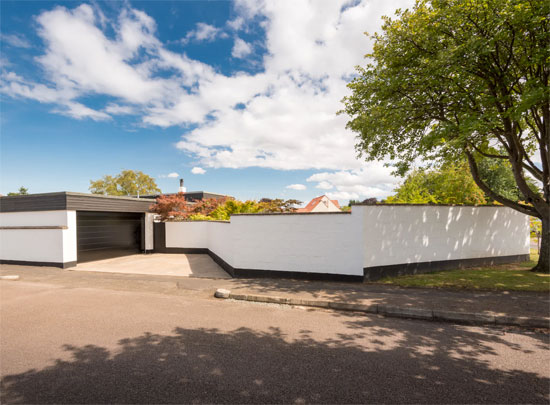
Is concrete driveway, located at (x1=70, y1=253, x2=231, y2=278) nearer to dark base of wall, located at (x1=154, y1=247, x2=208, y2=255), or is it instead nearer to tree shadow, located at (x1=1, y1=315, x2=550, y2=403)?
dark base of wall, located at (x1=154, y1=247, x2=208, y2=255)

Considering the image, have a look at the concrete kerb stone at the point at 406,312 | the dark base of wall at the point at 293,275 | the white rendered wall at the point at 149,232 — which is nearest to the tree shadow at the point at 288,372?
the concrete kerb stone at the point at 406,312

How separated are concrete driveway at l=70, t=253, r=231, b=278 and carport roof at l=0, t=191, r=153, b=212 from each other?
2729 millimetres

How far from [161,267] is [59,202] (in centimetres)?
539

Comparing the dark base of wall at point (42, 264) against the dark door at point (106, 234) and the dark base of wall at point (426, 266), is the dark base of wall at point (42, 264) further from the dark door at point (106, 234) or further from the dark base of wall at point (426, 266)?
the dark base of wall at point (426, 266)

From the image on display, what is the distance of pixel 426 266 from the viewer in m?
8.81

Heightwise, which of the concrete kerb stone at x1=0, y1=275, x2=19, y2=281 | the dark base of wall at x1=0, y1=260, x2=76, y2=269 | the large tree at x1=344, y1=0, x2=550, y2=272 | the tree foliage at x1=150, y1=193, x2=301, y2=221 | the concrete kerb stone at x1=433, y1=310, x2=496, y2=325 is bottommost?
the concrete kerb stone at x1=433, y1=310, x2=496, y2=325

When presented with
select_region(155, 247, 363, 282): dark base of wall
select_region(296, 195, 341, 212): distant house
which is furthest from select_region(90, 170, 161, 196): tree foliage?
select_region(155, 247, 363, 282): dark base of wall

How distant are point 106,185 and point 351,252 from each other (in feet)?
137

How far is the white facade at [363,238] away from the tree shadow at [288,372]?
346 centimetres

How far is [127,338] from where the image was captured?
14.5ft

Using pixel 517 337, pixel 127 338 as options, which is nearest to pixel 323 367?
→ pixel 127 338

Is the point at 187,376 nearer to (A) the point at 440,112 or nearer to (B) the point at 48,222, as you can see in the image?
(A) the point at 440,112

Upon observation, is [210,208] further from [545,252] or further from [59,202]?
[545,252]

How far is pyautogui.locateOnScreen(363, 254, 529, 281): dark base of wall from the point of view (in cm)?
793
